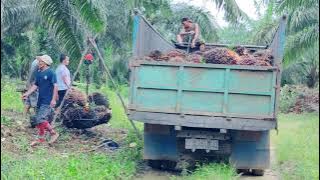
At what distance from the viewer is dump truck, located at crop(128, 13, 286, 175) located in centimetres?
760

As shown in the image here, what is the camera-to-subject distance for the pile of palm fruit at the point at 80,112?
33.0 feet

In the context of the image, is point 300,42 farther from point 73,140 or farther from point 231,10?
point 73,140

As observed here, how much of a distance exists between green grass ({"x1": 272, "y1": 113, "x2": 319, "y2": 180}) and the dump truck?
21.4 inches

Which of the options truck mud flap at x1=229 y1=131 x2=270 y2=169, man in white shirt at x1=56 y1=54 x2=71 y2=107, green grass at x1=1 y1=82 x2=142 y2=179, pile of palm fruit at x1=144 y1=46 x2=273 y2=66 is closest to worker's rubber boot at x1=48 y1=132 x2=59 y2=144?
green grass at x1=1 y1=82 x2=142 y2=179

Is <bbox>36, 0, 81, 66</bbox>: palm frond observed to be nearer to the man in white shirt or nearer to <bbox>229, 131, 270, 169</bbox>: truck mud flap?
the man in white shirt

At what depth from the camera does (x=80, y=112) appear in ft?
33.1

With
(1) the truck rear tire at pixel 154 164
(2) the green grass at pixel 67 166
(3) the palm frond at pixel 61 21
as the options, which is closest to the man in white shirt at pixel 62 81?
(3) the palm frond at pixel 61 21

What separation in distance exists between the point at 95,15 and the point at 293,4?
422cm

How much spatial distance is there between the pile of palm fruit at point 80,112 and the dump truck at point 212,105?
2.19 meters

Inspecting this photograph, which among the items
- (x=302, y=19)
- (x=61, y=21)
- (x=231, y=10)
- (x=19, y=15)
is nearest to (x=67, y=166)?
(x=61, y=21)

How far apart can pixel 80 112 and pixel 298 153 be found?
12.1 feet

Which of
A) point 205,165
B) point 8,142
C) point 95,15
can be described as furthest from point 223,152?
point 8,142

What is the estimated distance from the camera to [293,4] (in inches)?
427

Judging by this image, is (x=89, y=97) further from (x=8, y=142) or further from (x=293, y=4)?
(x=293, y=4)
